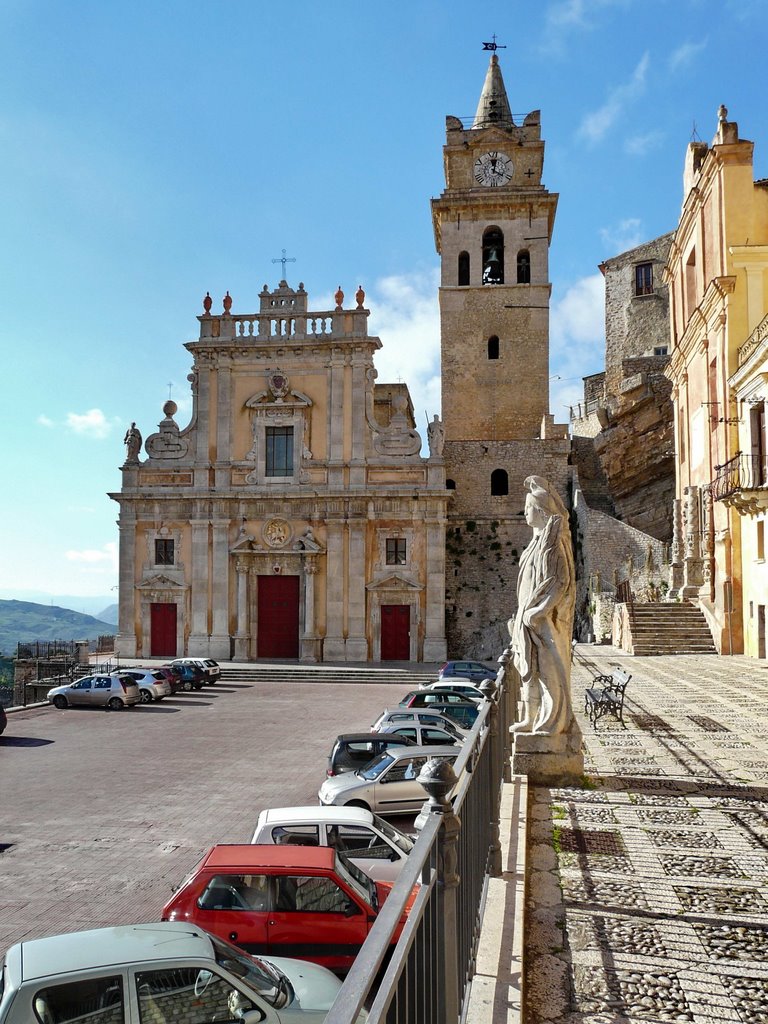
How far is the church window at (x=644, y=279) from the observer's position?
→ 50.3 m

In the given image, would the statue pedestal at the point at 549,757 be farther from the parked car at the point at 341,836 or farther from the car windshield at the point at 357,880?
the car windshield at the point at 357,880

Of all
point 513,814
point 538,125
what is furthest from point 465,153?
point 513,814

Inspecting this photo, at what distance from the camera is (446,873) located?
3.12 meters

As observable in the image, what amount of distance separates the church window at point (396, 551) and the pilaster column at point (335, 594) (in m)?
1.95

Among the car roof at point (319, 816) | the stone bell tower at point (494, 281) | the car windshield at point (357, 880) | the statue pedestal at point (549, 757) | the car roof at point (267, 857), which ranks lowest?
the car windshield at point (357, 880)

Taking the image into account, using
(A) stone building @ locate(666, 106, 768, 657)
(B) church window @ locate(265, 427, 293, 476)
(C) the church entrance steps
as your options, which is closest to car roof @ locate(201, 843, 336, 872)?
(A) stone building @ locate(666, 106, 768, 657)

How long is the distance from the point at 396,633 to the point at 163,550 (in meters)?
10.6

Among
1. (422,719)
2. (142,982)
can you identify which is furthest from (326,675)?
(142,982)

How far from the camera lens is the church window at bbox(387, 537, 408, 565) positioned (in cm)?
3356

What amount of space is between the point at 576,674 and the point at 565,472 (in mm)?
18802

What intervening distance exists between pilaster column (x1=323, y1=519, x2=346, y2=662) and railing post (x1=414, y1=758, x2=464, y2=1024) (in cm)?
3017

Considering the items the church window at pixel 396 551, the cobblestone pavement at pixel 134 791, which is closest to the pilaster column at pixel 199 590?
the church window at pixel 396 551

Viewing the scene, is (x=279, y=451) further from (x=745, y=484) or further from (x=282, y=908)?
(x=282, y=908)

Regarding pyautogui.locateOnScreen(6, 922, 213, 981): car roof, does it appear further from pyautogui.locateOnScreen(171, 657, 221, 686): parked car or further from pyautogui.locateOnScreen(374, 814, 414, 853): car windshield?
pyautogui.locateOnScreen(171, 657, 221, 686): parked car
